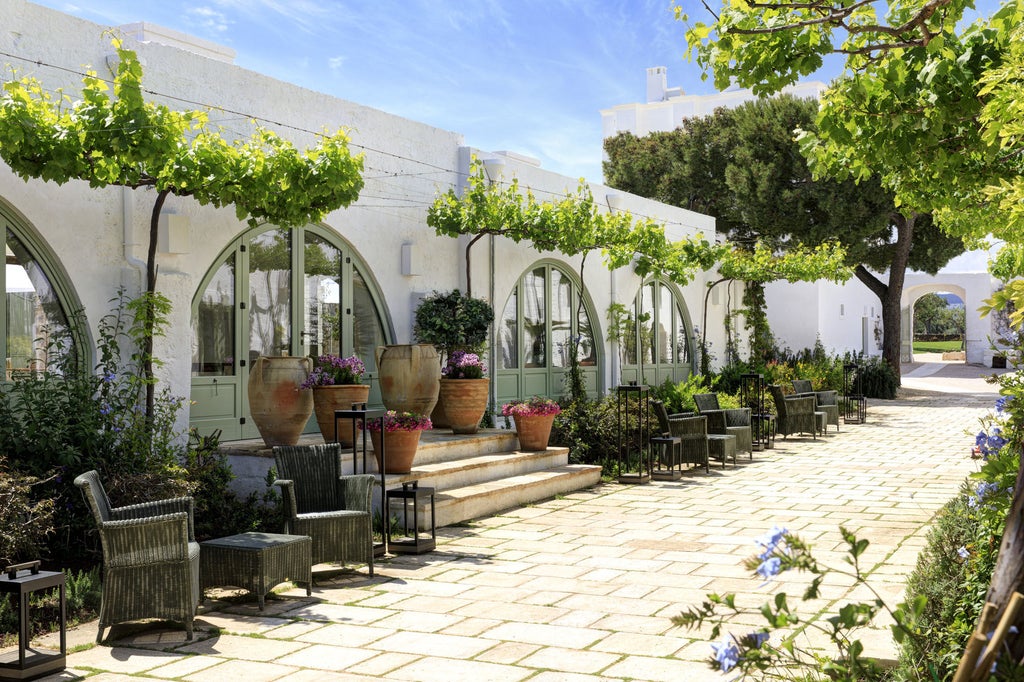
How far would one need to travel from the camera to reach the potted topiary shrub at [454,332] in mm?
10555

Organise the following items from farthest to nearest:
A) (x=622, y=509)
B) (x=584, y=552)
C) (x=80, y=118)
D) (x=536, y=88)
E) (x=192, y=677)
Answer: (x=536, y=88) → (x=622, y=509) → (x=584, y=552) → (x=80, y=118) → (x=192, y=677)

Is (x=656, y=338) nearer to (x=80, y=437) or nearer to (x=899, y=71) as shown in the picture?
(x=80, y=437)

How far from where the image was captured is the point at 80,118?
640 cm

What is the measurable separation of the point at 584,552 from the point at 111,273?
4186 millimetres

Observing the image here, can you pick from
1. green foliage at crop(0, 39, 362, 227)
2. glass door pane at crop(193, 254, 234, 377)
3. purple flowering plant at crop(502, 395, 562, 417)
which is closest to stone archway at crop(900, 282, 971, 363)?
purple flowering plant at crop(502, 395, 562, 417)

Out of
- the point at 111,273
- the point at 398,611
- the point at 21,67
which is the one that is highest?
the point at 21,67

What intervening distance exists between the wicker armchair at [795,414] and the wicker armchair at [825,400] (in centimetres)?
109

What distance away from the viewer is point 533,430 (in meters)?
10.4

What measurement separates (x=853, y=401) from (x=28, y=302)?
16.1 m

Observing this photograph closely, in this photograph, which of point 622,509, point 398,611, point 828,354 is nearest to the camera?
point 398,611

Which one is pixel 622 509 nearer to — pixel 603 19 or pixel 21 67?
pixel 21 67

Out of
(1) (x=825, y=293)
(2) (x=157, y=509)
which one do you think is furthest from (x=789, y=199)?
(2) (x=157, y=509)

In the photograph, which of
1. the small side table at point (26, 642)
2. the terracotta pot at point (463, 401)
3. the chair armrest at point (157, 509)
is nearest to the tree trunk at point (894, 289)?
the terracotta pot at point (463, 401)

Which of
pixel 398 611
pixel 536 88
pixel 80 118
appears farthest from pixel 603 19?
pixel 398 611
